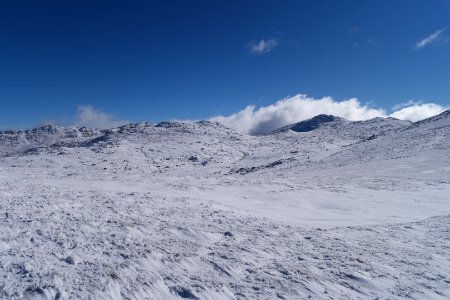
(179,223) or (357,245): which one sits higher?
(179,223)

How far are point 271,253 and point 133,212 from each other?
6.31 metres

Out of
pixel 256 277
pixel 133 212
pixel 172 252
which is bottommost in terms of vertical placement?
pixel 256 277

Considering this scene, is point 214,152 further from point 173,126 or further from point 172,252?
point 172,252

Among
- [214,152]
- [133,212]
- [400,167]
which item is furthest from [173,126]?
[133,212]

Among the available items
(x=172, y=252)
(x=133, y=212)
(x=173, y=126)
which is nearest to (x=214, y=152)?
(x=173, y=126)

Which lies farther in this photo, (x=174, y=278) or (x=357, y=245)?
(x=357, y=245)

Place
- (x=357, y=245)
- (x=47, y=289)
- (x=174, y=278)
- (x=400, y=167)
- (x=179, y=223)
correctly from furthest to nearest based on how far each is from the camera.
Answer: (x=400, y=167) < (x=179, y=223) < (x=357, y=245) < (x=174, y=278) < (x=47, y=289)

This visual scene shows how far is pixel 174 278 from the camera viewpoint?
26.7ft

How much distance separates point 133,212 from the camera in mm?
14109

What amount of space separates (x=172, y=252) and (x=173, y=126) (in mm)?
94550

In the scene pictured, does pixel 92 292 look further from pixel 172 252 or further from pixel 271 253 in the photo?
pixel 271 253

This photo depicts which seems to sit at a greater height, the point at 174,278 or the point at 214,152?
the point at 214,152

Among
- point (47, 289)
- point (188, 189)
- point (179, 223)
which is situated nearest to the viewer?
point (47, 289)

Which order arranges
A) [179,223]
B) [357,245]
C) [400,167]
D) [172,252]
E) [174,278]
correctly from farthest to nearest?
[400,167], [179,223], [357,245], [172,252], [174,278]
